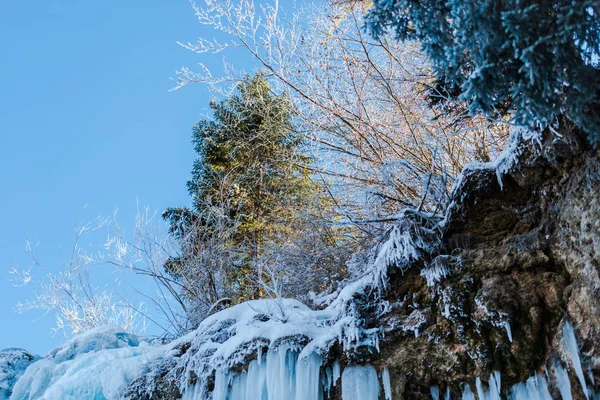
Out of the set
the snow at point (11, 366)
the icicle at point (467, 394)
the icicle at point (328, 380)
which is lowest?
the icicle at point (467, 394)

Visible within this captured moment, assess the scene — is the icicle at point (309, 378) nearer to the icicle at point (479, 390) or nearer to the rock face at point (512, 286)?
the rock face at point (512, 286)

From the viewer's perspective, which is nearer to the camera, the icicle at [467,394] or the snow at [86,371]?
the icicle at [467,394]

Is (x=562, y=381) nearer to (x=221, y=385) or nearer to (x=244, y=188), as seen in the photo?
(x=221, y=385)

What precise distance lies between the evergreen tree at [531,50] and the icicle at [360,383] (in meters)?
2.31

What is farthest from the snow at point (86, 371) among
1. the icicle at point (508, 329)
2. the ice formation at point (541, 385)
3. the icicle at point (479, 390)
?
the icicle at point (508, 329)

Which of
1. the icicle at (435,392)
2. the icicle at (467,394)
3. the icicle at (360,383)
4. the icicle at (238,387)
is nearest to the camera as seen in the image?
the icicle at (467,394)

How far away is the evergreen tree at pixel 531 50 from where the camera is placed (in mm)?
3014

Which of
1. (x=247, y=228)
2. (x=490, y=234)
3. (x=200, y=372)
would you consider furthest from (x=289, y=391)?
(x=247, y=228)

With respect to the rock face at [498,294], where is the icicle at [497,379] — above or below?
below

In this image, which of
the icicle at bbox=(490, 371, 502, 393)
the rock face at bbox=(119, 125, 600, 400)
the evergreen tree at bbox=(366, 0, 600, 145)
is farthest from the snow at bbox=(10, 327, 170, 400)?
the evergreen tree at bbox=(366, 0, 600, 145)

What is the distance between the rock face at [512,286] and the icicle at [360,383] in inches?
5.4

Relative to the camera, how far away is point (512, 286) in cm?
415

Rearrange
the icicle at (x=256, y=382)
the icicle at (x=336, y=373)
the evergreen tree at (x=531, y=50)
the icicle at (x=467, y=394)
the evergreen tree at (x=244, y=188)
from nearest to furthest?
the evergreen tree at (x=531, y=50)
the icicle at (x=467, y=394)
the icicle at (x=336, y=373)
the icicle at (x=256, y=382)
the evergreen tree at (x=244, y=188)

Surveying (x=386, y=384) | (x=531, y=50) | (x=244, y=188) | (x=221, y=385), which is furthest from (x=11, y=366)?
(x=531, y=50)
